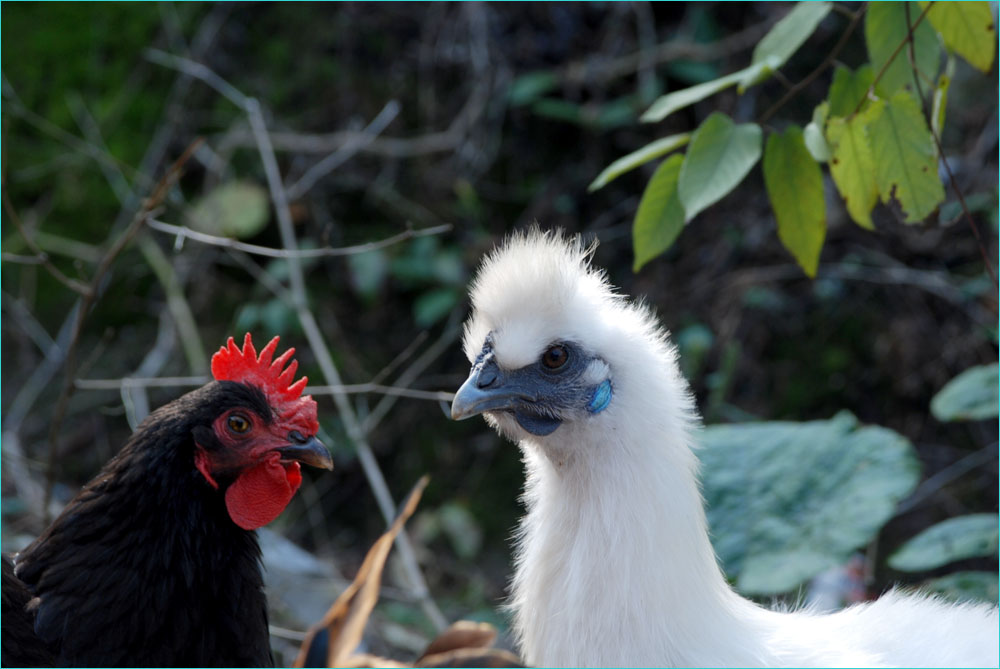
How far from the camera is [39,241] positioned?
429 cm

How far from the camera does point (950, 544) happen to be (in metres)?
2.71

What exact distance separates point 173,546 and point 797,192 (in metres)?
1.54

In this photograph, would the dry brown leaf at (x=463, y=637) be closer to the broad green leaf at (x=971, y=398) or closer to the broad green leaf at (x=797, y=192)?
the broad green leaf at (x=797, y=192)

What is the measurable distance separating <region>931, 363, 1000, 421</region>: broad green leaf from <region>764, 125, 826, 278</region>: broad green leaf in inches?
40.8

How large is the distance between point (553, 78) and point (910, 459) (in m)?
2.73

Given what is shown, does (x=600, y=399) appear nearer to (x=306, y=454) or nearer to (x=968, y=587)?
(x=306, y=454)

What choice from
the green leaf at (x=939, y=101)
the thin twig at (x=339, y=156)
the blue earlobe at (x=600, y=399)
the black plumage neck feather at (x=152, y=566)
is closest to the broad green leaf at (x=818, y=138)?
the green leaf at (x=939, y=101)

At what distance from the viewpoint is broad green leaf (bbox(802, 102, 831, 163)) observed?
2.00m

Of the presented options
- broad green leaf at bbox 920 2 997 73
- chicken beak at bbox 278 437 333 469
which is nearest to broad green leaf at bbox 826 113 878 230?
broad green leaf at bbox 920 2 997 73

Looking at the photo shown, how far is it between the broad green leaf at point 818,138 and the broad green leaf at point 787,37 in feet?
0.46

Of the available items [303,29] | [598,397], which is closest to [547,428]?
[598,397]

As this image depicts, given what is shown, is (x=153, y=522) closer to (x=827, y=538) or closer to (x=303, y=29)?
(x=827, y=538)

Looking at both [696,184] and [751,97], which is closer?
[696,184]

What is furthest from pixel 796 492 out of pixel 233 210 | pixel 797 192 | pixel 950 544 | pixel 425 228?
pixel 233 210
